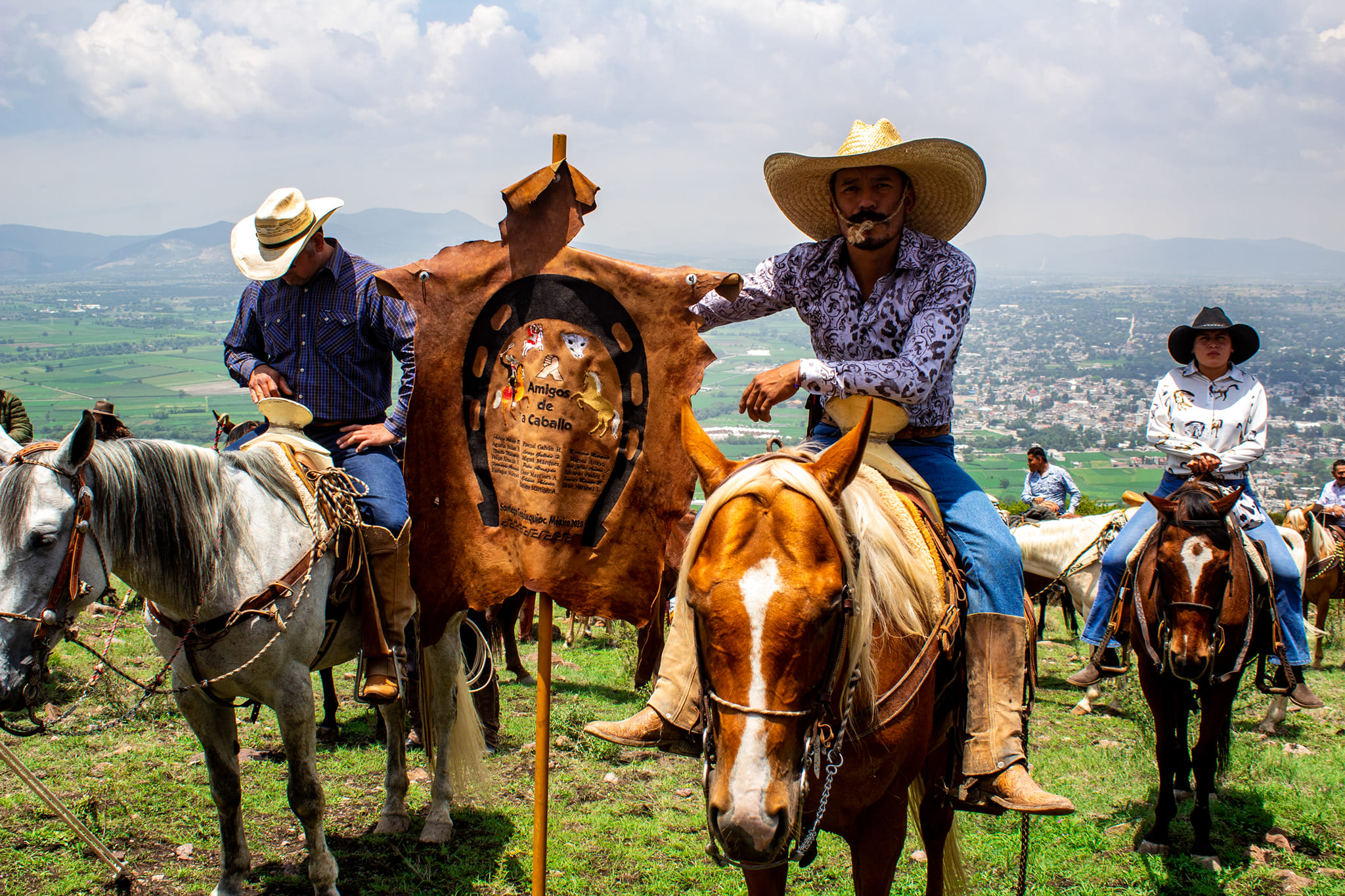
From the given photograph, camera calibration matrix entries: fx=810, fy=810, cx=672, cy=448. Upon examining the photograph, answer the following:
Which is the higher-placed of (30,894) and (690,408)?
(690,408)

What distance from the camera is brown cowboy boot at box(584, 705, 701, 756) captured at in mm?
2705

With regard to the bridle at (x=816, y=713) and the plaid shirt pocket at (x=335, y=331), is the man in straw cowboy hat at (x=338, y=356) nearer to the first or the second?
the plaid shirt pocket at (x=335, y=331)

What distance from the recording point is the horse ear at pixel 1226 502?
16.8 feet

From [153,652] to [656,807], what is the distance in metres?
5.49

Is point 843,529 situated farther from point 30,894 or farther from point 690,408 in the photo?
point 30,894

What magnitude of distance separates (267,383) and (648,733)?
325cm

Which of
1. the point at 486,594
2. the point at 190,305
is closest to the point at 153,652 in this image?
the point at 486,594

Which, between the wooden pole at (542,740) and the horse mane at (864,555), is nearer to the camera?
the horse mane at (864,555)

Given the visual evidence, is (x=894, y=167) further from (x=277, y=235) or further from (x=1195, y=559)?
(x=1195, y=559)

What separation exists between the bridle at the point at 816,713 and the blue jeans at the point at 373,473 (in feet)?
8.97

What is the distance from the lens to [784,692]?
77.2 inches

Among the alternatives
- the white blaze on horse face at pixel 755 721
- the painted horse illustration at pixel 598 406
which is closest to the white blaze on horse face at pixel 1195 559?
the painted horse illustration at pixel 598 406

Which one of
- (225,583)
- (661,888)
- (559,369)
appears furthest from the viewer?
(661,888)

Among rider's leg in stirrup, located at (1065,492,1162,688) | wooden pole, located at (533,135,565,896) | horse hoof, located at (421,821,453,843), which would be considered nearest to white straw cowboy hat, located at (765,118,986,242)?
wooden pole, located at (533,135,565,896)
